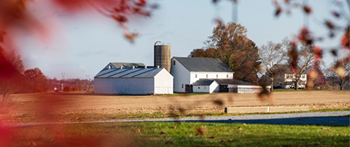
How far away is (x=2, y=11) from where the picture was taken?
174cm

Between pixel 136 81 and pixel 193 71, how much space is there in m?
14.4

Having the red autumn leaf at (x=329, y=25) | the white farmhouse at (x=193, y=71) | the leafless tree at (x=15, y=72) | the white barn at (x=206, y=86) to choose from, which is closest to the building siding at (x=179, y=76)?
the white farmhouse at (x=193, y=71)

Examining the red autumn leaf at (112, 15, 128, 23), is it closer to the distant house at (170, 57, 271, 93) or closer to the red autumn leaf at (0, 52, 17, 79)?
the red autumn leaf at (0, 52, 17, 79)

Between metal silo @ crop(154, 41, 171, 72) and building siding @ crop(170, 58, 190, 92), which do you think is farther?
building siding @ crop(170, 58, 190, 92)

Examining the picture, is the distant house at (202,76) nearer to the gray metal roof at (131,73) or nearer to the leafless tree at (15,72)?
the gray metal roof at (131,73)

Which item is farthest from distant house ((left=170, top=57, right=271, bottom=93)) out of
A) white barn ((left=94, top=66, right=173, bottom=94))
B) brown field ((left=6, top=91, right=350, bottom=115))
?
brown field ((left=6, top=91, right=350, bottom=115))

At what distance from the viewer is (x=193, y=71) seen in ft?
236

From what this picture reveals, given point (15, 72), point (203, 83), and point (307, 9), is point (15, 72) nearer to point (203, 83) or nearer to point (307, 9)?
point (307, 9)

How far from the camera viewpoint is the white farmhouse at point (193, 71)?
71.9 meters

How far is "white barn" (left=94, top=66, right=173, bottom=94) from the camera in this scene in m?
62.4

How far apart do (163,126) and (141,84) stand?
5099cm

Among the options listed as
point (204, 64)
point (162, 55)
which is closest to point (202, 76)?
point (204, 64)

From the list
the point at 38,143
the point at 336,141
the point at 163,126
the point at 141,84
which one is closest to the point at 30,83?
the point at 38,143

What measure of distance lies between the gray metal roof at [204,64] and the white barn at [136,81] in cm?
990
